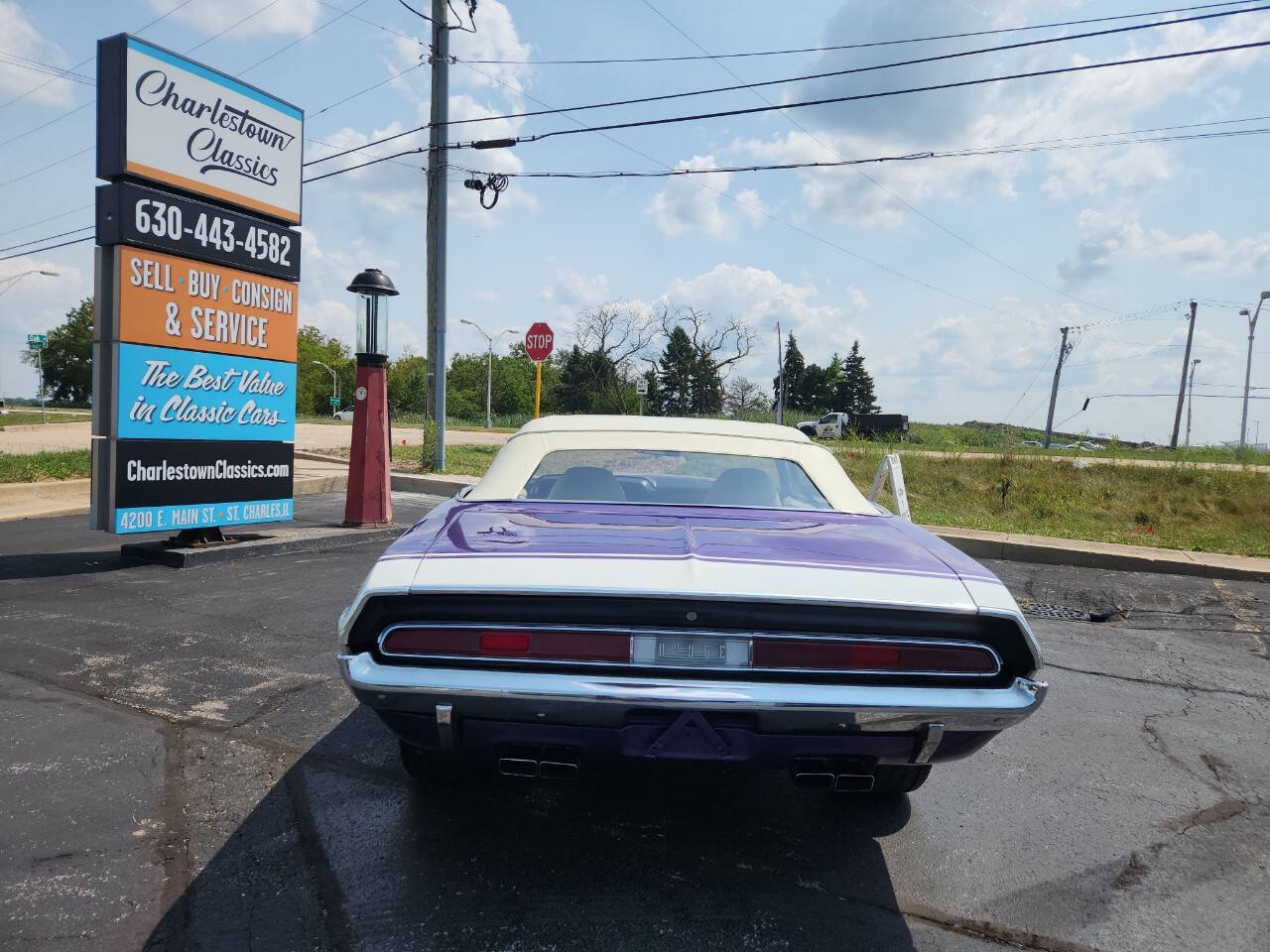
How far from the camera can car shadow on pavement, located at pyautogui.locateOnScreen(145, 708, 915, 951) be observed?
91.0 inches

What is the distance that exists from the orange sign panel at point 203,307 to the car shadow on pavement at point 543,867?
5.46 metres

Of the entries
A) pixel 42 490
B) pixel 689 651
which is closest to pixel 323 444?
pixel 42 490

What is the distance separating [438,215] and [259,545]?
9.83 metres

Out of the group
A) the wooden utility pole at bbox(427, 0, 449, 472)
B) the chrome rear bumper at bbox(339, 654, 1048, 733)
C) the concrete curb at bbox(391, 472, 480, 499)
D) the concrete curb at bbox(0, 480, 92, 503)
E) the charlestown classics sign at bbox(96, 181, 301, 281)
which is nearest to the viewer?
the chrome rear bumper at bbox(339, 654, 1048, 733)

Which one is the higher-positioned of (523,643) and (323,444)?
(523,643)

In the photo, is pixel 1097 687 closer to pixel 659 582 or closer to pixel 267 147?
pixel 659 582

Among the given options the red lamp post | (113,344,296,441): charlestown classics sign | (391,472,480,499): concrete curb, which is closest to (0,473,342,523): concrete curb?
the red lamp post

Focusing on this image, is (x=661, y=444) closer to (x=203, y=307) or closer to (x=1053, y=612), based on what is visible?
(x=1053, y=612)

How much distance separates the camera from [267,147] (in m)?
8.48

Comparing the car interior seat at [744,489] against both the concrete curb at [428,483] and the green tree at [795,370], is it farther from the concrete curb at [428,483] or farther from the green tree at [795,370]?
the green tree at [795,370]

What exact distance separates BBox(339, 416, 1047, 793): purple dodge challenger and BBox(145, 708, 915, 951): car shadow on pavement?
0.40 m

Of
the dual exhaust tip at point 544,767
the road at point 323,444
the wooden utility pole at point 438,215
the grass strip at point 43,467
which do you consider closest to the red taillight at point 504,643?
the dual exhaust tip at point 544,767

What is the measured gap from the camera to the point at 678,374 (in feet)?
198

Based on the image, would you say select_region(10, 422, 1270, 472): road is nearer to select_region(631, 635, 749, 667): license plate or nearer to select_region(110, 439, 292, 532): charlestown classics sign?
select_region(110, 439, 292, 532): charlestown classics sign
